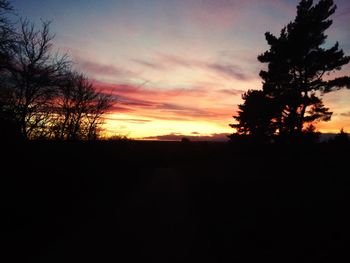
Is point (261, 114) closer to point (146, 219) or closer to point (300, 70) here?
point (300, 70)

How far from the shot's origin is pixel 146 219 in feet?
31.7

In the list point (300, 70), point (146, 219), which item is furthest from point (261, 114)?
point (146, 219)

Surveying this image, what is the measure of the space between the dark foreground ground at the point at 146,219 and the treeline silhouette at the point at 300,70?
38.4ft

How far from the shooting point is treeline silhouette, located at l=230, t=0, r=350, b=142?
24594mm

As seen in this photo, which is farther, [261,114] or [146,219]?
[261,114]

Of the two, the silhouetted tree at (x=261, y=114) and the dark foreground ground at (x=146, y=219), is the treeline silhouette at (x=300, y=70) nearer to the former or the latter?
the silhouetted tree at (x=261, y=114)

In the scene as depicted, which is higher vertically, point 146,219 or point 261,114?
point 261,114

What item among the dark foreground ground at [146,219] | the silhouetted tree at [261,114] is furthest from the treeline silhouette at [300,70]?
the dark foreground ground at [146,219]

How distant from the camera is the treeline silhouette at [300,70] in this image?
24594 mm

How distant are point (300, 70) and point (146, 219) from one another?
73.6 ft

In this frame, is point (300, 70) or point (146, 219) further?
point (300, 70)

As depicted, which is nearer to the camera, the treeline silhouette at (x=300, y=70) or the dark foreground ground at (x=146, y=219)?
the dark foreground ground at (x=146, y=219)

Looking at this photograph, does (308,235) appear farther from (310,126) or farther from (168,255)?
(310,126)

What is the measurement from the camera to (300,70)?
25.8 m
